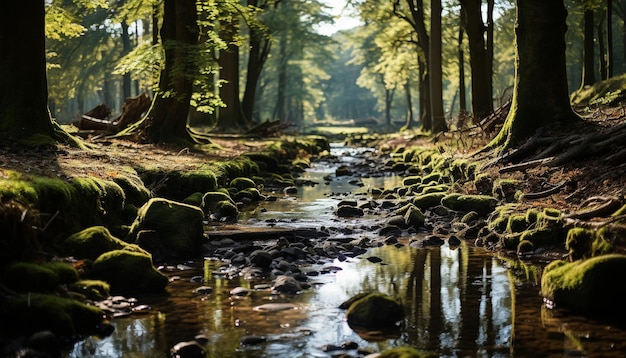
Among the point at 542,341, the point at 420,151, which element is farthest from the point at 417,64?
the point at 542,341

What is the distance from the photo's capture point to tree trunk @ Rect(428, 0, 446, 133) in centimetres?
2759

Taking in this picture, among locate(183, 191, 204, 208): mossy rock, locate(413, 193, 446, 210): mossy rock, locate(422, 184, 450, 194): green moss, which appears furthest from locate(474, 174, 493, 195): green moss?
locate(183, 191, 204, 208): mossy rock

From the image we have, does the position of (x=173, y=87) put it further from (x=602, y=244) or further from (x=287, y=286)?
(x=602, y=244)

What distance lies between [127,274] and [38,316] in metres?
1.73

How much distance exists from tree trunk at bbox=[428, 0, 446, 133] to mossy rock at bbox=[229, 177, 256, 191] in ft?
40.8

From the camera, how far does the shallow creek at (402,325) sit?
5.80 metres

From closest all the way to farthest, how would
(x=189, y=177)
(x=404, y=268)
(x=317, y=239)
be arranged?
(x=404, y=268)
(x=317, y=239)
(x=189, y=177)

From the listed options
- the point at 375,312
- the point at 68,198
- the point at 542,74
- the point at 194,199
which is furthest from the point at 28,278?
the point at 542,74

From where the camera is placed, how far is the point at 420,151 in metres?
24.3

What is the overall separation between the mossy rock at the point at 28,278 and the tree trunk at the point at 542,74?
9.86 meters

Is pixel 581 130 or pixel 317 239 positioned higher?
pixel 581 130

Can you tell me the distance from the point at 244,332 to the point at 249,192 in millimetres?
9766

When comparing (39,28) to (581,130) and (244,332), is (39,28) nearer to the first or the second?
(244,332)

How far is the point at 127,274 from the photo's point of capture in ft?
25.0
